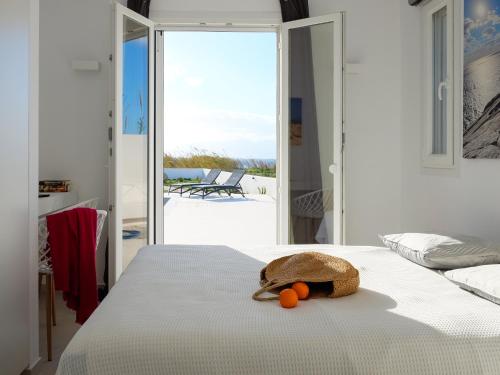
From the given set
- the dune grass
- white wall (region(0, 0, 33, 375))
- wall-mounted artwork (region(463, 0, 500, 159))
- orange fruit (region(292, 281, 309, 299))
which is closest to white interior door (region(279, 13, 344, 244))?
wall-mounted artwork (region(463, 0, 500, 159))

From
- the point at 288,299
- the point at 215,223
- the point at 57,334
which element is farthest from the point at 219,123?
the point at 288,299

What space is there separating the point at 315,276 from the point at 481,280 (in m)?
0.61

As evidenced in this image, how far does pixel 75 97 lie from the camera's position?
4906 mm

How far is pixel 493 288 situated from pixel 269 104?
13881 mm

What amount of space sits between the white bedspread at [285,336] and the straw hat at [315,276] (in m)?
0.06

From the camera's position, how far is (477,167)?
140 inches

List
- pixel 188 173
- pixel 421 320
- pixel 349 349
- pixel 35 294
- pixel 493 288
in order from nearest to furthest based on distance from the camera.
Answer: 1. pixel 349 349
2. pixel 421 320
3. pixel 493 288
4. pixel 35 294
5. pixel 188 173

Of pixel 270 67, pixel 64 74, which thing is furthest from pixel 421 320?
pixel 270 67

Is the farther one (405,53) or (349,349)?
(405,53)

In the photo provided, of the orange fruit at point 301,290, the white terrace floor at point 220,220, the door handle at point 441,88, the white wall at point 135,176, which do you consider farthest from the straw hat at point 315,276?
the white terrace floor at point 220,220

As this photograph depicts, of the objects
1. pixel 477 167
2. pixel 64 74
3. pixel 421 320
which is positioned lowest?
pixel 421 320

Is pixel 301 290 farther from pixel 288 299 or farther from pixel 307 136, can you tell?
pixel 307 136

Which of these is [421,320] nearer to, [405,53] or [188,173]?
[405,53]

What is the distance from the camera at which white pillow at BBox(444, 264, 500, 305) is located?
6.48 feet
